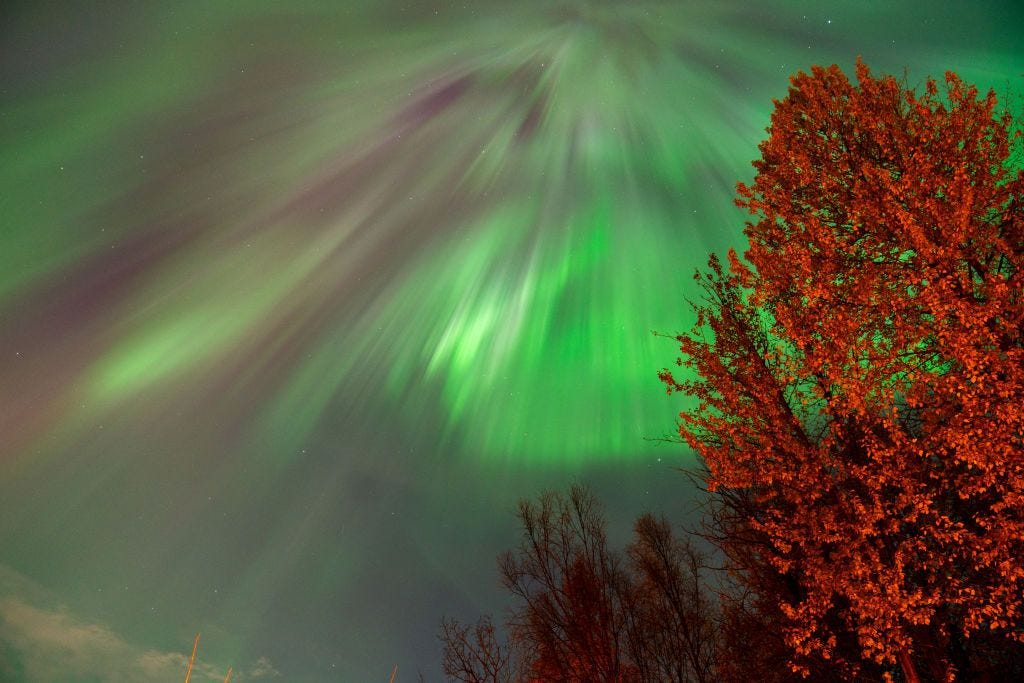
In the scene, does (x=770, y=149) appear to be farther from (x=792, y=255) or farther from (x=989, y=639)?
(x=989, y=639)

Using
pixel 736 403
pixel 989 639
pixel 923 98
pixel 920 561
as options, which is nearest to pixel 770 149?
pixel 923 98

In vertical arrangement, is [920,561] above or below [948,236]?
below

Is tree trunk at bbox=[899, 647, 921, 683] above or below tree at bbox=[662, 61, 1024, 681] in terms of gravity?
below

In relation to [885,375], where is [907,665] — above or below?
below

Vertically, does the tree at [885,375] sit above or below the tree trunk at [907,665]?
above

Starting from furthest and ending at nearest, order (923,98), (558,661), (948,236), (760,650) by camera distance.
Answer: (558,661) < (760,650) < (923,98) < (948,236)

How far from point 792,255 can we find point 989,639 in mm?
9751

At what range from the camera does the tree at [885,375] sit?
28.9 ft

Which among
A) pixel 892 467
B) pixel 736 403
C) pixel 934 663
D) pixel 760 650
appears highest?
pixel 736 403

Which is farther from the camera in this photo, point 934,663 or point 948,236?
point 934,663

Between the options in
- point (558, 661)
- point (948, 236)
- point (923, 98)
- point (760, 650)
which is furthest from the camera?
point (558, 661)

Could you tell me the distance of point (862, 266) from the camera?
1026cm

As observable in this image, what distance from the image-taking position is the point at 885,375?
9.42 m

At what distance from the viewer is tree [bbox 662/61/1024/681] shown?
880cm
